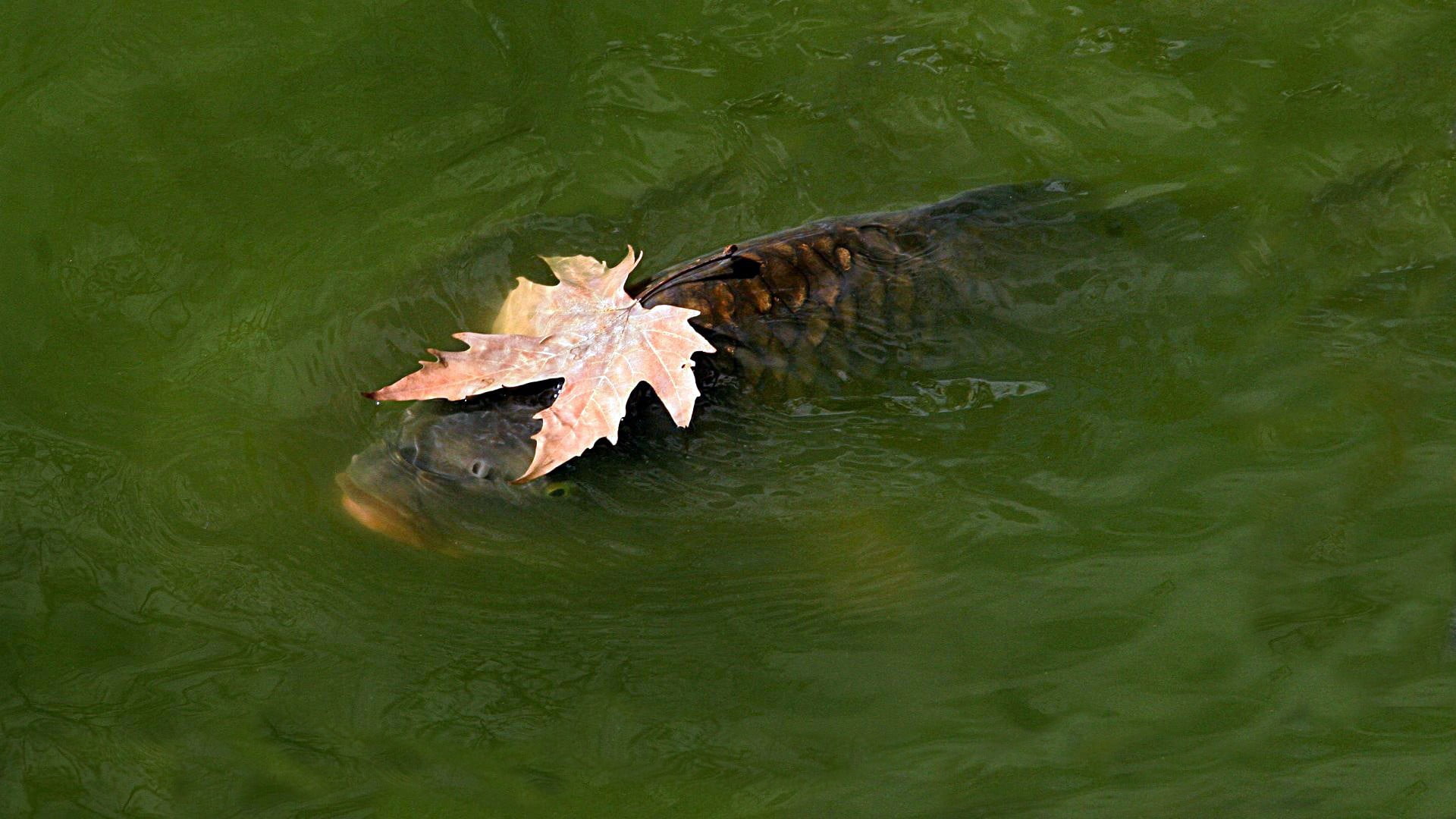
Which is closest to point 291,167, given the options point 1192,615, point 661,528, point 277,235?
point 277,235

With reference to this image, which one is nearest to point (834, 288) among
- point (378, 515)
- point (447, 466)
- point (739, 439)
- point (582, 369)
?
point (739, 439)

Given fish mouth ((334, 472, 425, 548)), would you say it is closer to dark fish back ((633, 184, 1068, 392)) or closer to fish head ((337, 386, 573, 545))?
fish head ((337, 386, 573, 545))

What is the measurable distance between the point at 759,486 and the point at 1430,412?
6.13 feet

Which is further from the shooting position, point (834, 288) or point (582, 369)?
point (834, 288)

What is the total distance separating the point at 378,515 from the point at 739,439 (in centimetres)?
96

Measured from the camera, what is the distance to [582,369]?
126 inches

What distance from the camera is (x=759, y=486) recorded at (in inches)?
134

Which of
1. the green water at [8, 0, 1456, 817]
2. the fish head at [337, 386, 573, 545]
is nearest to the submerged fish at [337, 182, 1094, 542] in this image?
the fish head at [337, 386, 573, 545]

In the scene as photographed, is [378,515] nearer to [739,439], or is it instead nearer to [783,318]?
[739,439]

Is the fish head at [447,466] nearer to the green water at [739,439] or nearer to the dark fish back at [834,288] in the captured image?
the green water at [739,439]

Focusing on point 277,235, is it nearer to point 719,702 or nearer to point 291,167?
point 291,167

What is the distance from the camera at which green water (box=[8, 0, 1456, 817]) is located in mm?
3039

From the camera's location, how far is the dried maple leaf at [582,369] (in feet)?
10.2

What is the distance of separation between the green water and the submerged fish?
4.8 inches
